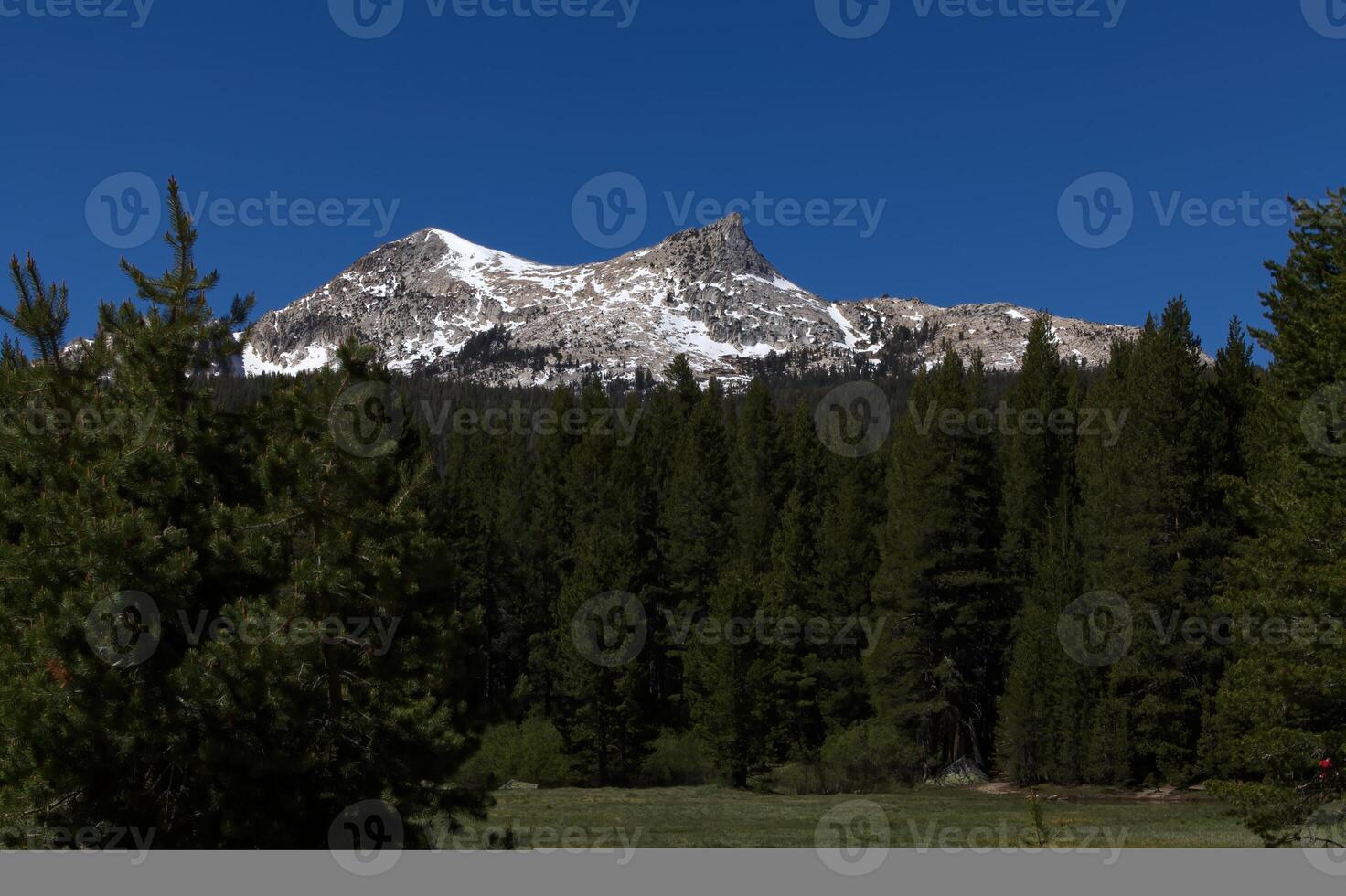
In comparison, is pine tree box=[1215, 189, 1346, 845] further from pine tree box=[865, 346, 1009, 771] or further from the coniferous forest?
pine tree box=[865, 346, 1009, 771]

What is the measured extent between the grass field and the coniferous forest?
7.61ft

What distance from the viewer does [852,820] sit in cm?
2844

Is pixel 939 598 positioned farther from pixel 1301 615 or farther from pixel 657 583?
pixel 1301 615

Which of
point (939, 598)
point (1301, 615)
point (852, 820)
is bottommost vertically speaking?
point (852, 820)

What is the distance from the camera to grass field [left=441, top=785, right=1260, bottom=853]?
21.0 meters

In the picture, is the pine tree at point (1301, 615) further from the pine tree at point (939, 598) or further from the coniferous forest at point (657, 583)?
the pine tree at point (939, 598)

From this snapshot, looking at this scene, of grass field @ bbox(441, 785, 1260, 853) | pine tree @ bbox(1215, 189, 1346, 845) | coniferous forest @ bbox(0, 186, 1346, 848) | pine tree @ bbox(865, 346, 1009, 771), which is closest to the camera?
coniferous forest @ bbox(0, 186, 1346, 848)

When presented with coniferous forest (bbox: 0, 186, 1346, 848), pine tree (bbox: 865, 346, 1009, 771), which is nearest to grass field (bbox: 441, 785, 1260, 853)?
coniferous forest (bbox: 0, 186, 1346, 848)

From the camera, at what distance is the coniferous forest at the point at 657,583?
10508mm

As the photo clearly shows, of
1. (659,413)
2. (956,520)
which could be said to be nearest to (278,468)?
(956,520)

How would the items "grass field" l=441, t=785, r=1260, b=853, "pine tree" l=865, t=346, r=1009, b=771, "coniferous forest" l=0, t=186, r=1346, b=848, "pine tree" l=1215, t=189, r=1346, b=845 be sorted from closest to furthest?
"coniferous forest" l=0, t=186, r=1346, b=848 → "pine tree" l=1215, t=189, r=1346, b=845 → "grass field" l=441, t=785, r=1260, b=853 → "pine tree" l=865, t=346, r=1009, b=771

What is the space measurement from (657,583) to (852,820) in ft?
101

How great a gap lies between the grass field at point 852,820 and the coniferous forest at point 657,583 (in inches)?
91.3

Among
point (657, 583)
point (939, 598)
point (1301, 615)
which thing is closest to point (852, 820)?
point (1301, 615)
